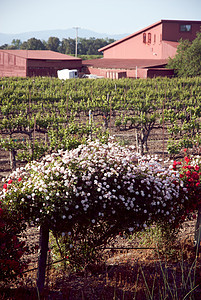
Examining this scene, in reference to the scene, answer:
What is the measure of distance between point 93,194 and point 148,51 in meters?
46.4

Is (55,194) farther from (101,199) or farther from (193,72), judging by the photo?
(193,72)

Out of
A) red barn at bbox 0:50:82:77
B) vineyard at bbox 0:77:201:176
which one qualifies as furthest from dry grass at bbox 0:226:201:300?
red barn at bbox 0:50:82:77

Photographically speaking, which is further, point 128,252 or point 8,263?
point 128,252

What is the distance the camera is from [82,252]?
601 cm

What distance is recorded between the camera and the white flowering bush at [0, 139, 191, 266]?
5324 mm

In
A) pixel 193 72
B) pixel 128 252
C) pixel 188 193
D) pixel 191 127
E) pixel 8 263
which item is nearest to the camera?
pixel 8 263

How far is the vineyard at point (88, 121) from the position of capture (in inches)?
581

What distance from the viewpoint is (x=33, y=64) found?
144ft

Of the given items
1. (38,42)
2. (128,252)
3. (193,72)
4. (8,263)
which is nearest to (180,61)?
(193,72)

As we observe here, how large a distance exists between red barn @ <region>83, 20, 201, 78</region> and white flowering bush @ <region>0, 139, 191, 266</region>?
3647 centimetres

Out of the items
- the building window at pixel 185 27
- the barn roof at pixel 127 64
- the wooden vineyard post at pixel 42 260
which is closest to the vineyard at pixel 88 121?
the wooden vineyard post at pixel 42 260

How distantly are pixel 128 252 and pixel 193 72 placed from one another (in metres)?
36.1

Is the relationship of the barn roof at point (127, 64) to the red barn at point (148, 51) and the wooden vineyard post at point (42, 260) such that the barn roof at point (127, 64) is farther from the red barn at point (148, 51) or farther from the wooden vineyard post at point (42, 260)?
the wooden vineyard post at point (42, 260)

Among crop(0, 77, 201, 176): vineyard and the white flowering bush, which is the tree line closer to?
crop(0, 77, 201, 176): vineyard
